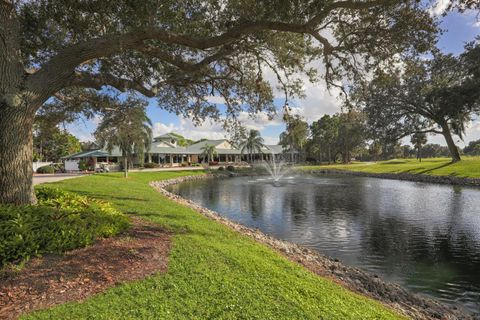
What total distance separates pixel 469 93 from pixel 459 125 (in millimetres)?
17041

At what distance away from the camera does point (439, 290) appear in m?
8.68

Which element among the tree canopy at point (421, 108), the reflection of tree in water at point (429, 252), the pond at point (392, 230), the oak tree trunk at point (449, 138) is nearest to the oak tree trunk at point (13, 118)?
the pond at point (392, 230)

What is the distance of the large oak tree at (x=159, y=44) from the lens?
23.8 feet

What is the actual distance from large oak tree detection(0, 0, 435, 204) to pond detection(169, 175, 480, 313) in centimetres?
663

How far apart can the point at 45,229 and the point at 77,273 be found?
1490 millimetres

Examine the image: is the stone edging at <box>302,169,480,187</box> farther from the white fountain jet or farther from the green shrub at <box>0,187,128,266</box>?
the green shrub at <box>0,187,128,266</box>

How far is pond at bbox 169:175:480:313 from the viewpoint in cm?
959

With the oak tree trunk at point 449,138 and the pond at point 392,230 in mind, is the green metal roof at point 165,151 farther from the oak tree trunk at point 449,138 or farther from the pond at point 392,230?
the oak tree trunk at point 449,138

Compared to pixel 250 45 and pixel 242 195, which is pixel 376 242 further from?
pixel 242 195

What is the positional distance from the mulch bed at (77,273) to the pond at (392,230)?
7.30m

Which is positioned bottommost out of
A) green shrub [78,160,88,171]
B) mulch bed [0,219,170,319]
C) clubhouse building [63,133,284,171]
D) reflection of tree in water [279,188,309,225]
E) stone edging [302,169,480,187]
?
reflection of tree in water [279,188,309,225]

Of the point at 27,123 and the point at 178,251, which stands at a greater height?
the point at 27,123

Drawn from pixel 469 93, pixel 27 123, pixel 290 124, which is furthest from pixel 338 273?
pixel 469 93

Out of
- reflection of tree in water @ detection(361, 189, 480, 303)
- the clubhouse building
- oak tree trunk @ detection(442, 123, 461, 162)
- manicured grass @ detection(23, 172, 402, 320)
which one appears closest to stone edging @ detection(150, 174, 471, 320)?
reflection of tree in water @ detection(361, 189, 480, 303)
